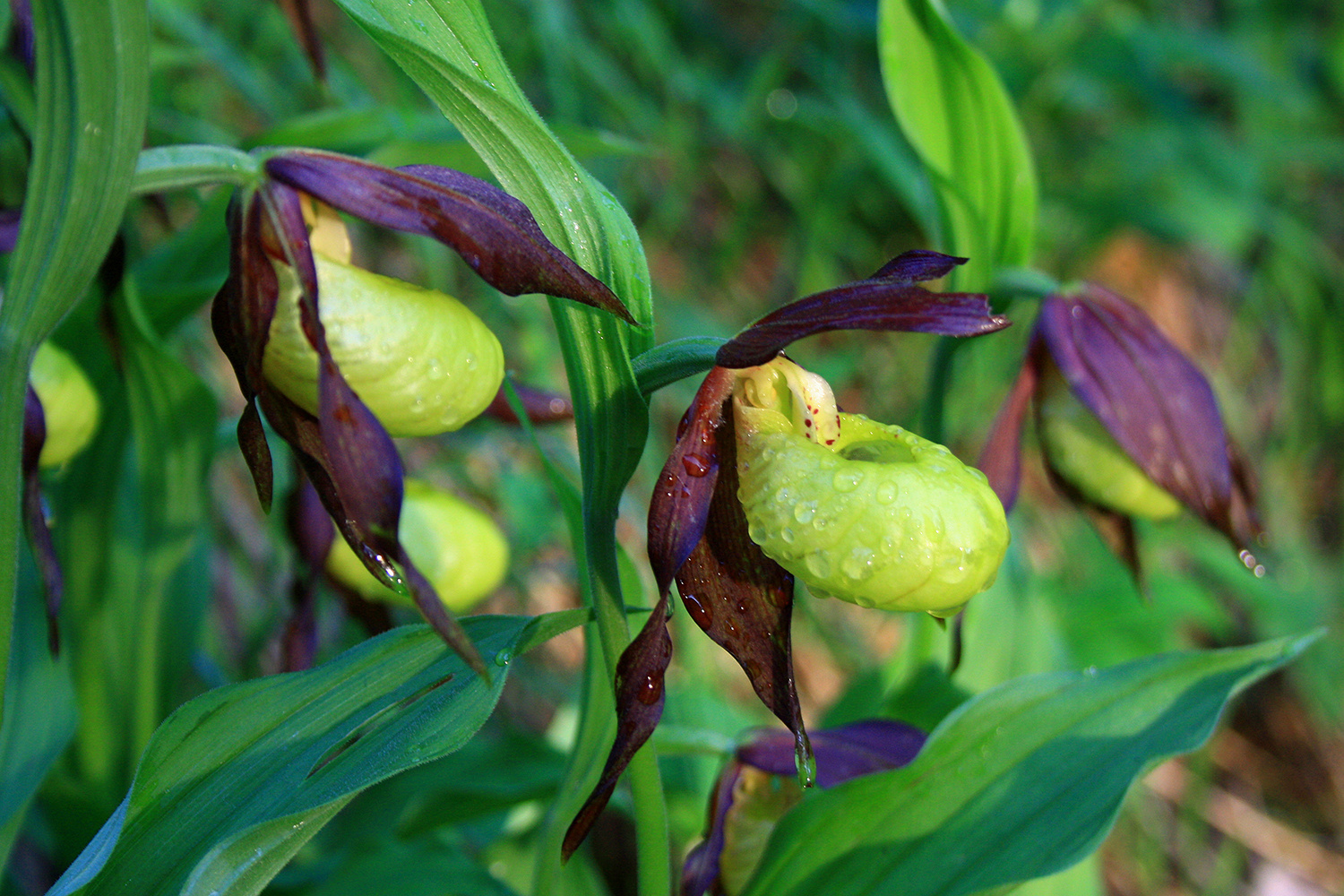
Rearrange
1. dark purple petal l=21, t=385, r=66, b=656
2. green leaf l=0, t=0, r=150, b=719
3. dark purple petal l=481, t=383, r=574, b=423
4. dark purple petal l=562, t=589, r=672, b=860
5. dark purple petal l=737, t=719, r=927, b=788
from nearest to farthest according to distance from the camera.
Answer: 1. green leaf l=0, t=0, r=150, b=719
2. dark purple petal l=562, t=589, r=672, b=860
3. dark purple petal l=21, t=385, r=66, b=656
4. dark purple petal l=737, t=719, r=927, b=788
5. dark purple petal l=481, t=383, r=574, b=423

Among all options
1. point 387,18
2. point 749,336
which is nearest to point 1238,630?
point 749,336

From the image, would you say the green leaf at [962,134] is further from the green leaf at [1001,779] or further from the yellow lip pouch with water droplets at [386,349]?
the yellow lip pouch with water droplets at [386,349]

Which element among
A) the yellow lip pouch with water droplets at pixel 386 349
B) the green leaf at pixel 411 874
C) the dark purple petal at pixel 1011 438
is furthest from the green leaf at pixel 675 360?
the green leaf at pixel 411 874

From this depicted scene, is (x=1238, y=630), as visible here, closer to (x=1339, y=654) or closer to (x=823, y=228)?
(x=1339, y=654)

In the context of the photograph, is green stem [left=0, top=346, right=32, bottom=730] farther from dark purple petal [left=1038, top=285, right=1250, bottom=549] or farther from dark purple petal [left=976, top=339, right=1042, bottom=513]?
dark purple petal [left=1038, top=285, right=1250, bottom=549]

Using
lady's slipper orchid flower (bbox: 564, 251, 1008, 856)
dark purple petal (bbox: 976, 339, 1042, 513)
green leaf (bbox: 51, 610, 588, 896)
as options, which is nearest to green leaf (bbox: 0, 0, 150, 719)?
green leaf (bbox: 51, 610, 588, 896)

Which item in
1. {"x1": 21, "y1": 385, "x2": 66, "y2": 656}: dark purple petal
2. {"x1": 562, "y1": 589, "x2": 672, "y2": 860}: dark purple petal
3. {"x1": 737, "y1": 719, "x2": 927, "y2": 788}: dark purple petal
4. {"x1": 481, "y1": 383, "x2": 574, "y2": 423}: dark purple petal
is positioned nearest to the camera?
{"x1": 562, "y1": 589, "x2": 672, "y2": 860}: dark purple petal

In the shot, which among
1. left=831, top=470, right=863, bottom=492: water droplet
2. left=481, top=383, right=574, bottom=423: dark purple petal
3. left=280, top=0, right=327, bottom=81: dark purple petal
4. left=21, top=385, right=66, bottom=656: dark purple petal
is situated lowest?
left=481, top=383, right=574, bottom=423: dark purple petal
